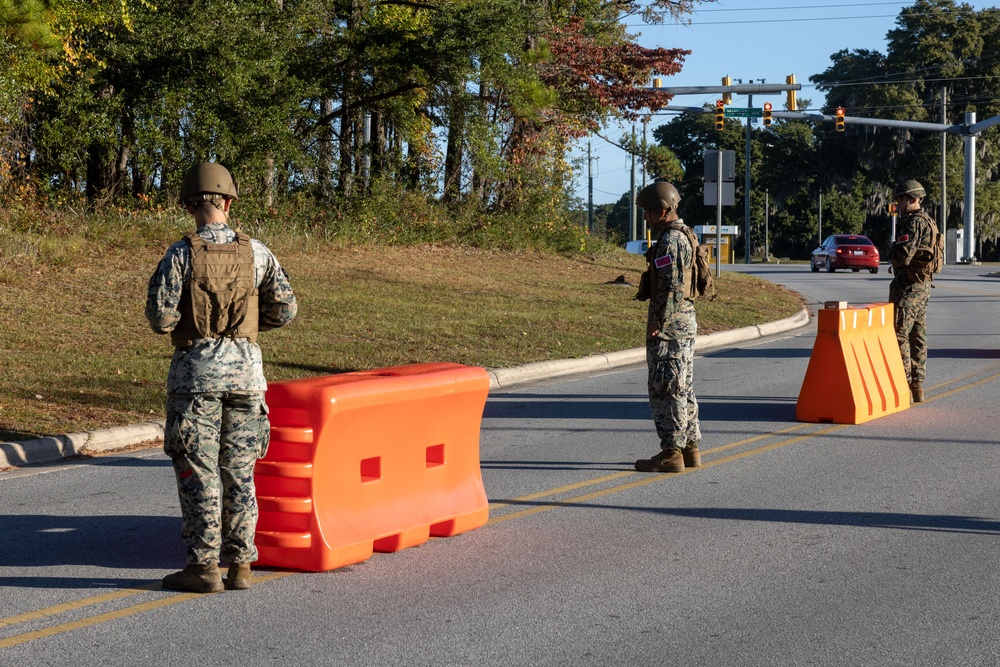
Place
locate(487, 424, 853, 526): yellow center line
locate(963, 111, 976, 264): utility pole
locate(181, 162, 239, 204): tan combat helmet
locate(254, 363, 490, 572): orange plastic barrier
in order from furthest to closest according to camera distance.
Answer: locate(963, 111, 976, 264): utility pole, locate(487, 424, 853, 526): yellow center line, locate(254, 363, 490, 572): orange plastic barrier, locate(181, 162, 239, 204): tan combat helmet

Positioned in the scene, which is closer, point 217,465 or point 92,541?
point 217,465

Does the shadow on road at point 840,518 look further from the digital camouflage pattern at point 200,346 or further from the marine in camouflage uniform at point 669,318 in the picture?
the digital camouflage pattern at point 200,346

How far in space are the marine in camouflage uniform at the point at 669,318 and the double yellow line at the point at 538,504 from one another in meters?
0.45

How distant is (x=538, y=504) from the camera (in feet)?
25.7

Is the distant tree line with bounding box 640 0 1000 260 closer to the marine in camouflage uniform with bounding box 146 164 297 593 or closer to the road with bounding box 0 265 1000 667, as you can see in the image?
the road with bounding box 0 265 1000 667

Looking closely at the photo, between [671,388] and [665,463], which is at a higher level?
[671,388]

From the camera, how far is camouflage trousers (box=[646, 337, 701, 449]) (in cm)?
859

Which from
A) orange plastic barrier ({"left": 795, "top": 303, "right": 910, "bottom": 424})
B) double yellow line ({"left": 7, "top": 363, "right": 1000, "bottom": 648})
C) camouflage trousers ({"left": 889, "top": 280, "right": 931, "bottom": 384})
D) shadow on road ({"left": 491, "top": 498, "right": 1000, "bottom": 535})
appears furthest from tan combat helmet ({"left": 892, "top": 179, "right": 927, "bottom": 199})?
shadow on road ({"left": 491, "top": 498, "right": 1000, "bottom": 535})

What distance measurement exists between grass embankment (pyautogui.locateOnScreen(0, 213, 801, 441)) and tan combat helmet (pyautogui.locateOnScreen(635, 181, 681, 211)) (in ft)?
16.0

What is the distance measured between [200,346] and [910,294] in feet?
27.8

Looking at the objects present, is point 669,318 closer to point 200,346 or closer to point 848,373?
point 848,373

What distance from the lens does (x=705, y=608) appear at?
219 inches

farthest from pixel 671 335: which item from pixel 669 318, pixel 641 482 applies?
pixel 641 482

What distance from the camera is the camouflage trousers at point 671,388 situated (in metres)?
Result: 8.59
